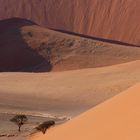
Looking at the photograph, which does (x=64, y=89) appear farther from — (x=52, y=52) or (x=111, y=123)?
(x=111, y=123)

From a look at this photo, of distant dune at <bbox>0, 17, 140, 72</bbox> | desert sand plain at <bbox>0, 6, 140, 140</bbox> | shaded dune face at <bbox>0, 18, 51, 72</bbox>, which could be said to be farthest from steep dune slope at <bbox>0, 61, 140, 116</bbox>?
shaded dune face at <bbox>0, 18, 51, 72</bbox>

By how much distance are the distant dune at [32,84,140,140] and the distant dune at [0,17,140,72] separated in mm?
48166

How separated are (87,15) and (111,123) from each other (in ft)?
277

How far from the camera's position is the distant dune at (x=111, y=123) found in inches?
354

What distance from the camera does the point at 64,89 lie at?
41281 millimetres

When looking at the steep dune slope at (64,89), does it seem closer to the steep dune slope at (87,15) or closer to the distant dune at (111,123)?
the distant dune at (111,123)

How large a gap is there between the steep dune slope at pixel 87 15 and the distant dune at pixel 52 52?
67.3ft

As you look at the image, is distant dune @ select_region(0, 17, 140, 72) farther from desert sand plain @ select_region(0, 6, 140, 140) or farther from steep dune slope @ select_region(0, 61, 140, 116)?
steep dune slope @ select_region(0, 61, 140, 116)

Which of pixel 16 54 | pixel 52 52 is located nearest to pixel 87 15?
pixel 16 54

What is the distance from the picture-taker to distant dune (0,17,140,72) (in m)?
62.1

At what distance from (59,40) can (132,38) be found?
23337 millimetres

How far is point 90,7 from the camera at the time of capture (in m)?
95.2

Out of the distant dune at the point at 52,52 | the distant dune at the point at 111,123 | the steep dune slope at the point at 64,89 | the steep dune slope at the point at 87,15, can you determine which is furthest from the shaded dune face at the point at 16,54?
the distant dune at the point at 111,123

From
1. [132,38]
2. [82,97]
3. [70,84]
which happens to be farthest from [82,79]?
[132,38]
